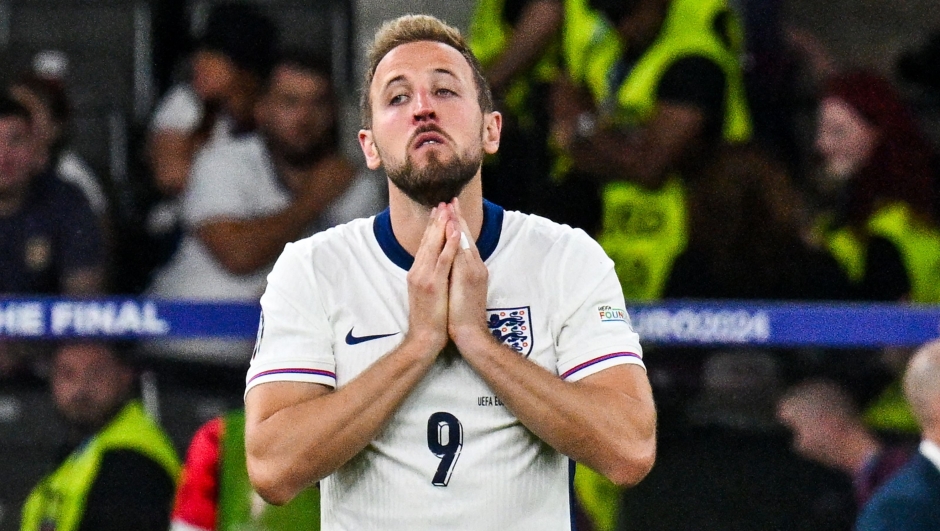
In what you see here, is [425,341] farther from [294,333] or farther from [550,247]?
[550,247]

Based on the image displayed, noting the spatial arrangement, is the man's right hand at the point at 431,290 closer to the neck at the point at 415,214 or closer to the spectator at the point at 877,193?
the neck at the point at 415,214

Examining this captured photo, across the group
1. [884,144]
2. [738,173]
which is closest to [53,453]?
[738,173]

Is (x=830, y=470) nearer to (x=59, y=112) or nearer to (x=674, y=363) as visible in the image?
(x=674, y=363)

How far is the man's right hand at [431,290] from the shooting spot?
2461 millimetres

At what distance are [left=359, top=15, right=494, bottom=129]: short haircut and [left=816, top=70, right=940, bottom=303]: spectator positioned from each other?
266 cm

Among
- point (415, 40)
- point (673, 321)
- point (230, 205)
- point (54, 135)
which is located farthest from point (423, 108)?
point (54, 135)

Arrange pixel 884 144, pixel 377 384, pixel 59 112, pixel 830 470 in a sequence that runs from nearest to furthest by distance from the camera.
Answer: pixel 377 384, pixel 830 470, pixel 884 144, pixel 59 112

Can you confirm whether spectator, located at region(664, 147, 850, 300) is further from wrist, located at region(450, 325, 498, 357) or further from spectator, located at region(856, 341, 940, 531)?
wrist, located at region(450, 325, 498, 357)

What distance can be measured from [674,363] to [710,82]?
108 cm

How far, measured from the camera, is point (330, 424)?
2408 millimetres

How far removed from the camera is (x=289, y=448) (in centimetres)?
242

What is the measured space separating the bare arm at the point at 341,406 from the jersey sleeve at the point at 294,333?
3cm

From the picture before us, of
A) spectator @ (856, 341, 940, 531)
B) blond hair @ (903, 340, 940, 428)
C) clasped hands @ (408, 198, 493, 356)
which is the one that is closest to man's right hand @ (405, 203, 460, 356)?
clasped hands @ (408, 198, 493, 356)

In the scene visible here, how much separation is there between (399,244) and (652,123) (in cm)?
260
